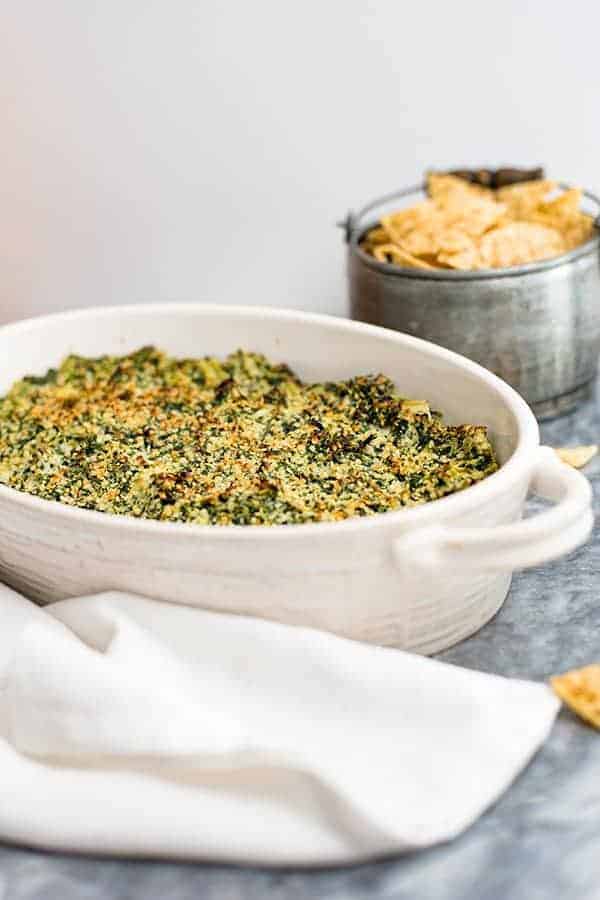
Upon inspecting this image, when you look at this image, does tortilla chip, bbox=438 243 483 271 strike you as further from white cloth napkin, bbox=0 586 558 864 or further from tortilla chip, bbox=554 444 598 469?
white cloth napkin, bbox=0 586 558 864

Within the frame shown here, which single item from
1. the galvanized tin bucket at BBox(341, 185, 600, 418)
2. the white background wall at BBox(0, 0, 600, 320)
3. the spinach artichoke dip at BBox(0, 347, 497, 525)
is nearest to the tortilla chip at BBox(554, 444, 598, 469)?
the galvanized tin bucket at BBox(341, 185, 600, 418)

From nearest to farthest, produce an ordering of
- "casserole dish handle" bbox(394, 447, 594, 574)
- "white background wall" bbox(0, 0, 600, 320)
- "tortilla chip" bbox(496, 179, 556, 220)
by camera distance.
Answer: "casserole dish handle" bbox(394, 447, 594, 574)
"tortilla chip" bbox(496, 179, 556, 220)
"white background wall" bbox(0, 0, 600, 320)

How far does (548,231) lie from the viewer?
212cm

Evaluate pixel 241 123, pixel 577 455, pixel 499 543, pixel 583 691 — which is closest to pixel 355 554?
pixel 499 543

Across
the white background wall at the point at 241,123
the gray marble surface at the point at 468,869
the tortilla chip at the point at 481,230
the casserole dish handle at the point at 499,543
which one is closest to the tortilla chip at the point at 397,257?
the tortilla chip at the point at 481,230

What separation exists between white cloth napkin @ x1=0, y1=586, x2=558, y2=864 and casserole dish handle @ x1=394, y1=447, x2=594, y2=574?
0.10 metres

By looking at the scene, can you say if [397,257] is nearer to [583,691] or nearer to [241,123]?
[241,123]

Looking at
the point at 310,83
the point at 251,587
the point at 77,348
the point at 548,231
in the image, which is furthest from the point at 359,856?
the point at 310,83

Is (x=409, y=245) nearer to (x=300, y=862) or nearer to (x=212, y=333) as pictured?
(x=212, y=333)

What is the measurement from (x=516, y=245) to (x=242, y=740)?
3.50ft

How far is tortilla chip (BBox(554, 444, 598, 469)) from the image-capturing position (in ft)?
6.28

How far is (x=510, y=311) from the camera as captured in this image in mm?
2016

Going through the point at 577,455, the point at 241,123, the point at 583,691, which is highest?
the point at 241,123

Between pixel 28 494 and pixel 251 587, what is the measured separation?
28cm
